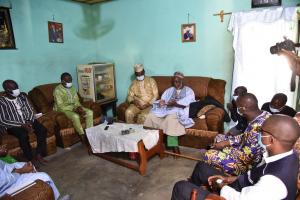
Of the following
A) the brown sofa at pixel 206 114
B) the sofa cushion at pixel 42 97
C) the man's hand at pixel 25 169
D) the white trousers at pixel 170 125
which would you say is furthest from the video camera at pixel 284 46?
the sofa cushion at pixel 42 97

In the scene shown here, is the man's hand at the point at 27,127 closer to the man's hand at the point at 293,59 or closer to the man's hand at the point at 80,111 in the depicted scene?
the man's hand at the point at 80,111

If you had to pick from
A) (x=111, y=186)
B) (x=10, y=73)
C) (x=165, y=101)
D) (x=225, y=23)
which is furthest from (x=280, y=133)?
(x=10, y=73)

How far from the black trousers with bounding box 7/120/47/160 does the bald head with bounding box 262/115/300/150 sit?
2.97 m

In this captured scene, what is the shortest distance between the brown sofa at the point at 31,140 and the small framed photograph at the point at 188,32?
2678 millimetres

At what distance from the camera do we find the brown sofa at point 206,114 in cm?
329

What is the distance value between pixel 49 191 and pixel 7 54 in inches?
111

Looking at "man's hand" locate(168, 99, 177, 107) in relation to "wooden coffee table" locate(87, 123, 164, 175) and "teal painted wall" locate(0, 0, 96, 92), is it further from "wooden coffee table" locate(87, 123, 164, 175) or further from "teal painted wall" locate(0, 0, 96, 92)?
"teal painted wall" locate(0, 0, 96, 92)

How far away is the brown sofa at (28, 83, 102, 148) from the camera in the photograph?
3.55 metres

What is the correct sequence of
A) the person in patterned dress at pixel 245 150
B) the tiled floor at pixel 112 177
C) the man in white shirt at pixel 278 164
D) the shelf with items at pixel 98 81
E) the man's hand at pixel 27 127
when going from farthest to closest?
the shelf with items at pixel 98 81
the man's hand at pixel 27 127
the tiled floor at pixel 112 177
the person in patterned dress at pixel 245 150
the man in white shirt at pixel 278 164

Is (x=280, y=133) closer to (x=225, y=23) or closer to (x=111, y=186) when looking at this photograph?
(x=111, y=186)

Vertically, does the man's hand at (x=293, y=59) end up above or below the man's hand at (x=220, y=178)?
above

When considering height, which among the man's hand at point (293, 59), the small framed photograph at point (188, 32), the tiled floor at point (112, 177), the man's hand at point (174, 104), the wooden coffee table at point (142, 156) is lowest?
the tiled floor at point (112, 177)

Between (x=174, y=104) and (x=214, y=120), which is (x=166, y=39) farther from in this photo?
(x=214, y=120)

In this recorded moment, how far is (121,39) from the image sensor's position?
489 cm
